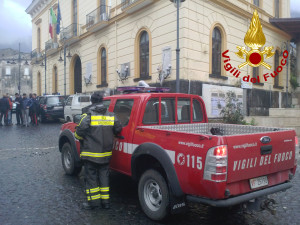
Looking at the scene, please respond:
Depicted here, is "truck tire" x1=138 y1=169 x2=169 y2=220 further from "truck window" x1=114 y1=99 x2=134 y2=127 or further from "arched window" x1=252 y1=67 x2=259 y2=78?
"arched window" x1=252 y1=67 x2=259 y2=78

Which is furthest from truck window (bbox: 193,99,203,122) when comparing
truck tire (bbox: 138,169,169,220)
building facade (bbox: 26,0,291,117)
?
building facade (bbox: 26,0,291,117)

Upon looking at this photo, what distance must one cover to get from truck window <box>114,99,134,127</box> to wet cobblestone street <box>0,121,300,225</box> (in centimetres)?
133

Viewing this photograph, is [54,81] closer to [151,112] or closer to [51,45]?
[51,45]

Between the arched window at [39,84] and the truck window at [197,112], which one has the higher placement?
the arched window at [39,84]

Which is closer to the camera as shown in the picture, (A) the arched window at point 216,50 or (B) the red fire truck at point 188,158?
(B) the red fire truck at point 188,158

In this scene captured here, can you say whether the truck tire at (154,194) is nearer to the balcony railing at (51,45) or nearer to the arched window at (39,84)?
the balcony railing at (51,45)

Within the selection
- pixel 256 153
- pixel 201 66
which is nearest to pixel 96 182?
pixel 256 153

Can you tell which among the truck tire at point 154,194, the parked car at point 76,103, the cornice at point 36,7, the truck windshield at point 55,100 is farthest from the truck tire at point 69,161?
the cornice at point 36,7

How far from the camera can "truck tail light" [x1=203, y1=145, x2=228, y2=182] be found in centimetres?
325

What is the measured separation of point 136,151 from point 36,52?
32.8 meters

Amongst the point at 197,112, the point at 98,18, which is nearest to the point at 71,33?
the point at 98,18

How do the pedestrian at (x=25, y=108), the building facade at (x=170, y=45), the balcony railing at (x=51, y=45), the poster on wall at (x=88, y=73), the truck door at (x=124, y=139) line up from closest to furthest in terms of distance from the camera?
1. the truck door at (x=124, y=139)
2. the building facade at (x=170, y=45)
3. the pedestrian at (x=25, y=108)
4. the poster on wall at (x=88, y=73)
5. the balcony railing at (x=51, y=45)

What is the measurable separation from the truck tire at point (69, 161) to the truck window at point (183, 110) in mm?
2351

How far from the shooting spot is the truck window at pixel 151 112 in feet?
15.4
